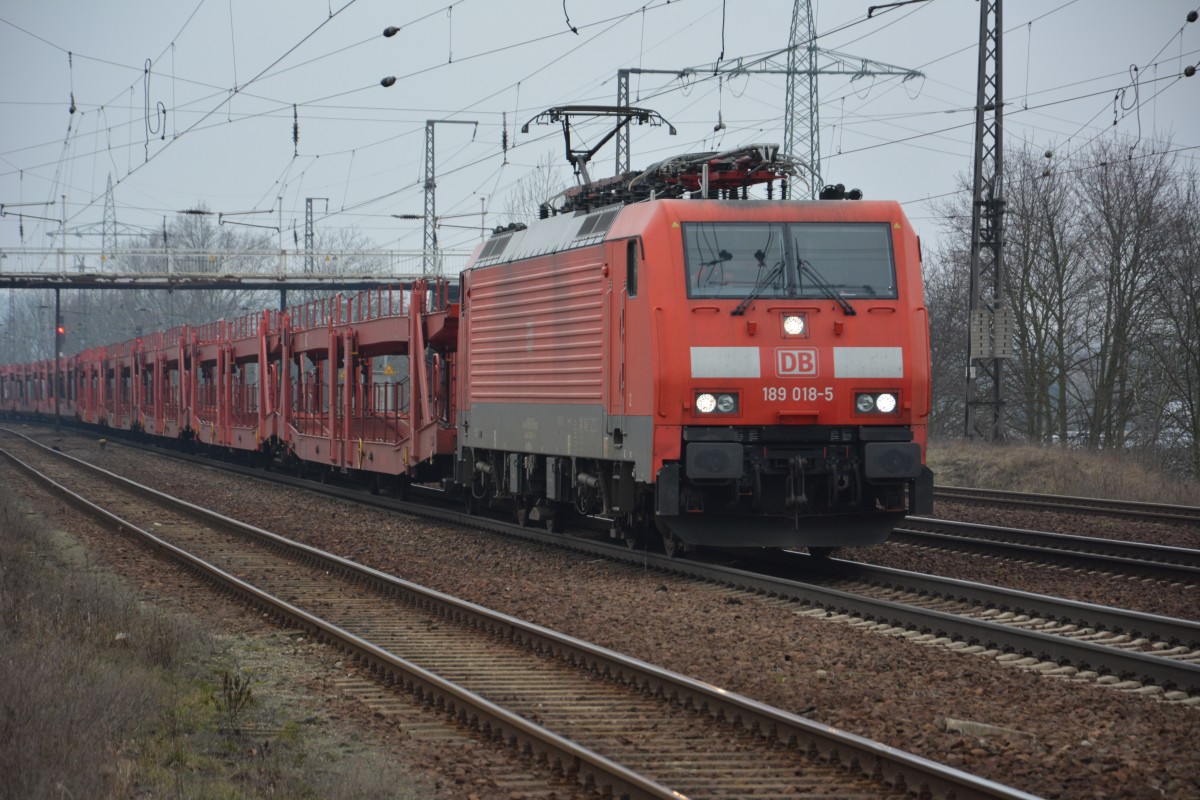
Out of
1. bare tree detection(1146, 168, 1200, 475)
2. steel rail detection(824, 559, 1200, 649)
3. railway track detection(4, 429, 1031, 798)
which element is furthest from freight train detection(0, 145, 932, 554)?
bare tree detection(1146, 168, 1200, 475)

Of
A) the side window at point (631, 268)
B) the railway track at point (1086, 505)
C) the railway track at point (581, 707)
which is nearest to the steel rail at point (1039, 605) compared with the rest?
the side window at point (631, 268)

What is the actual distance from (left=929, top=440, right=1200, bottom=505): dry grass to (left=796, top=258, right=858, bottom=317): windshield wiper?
401 inches

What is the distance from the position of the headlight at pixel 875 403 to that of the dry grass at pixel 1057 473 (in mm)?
9735

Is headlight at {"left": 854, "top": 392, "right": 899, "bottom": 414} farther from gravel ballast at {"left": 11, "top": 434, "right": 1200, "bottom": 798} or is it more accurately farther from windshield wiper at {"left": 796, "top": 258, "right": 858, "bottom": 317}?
gravel ballast at {"left": 11, "top": 434, "right": 1200, "bottom": 798}

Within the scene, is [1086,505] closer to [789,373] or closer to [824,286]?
[824,286]

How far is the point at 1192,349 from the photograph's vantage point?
29922 mm

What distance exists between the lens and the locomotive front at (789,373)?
1220cm

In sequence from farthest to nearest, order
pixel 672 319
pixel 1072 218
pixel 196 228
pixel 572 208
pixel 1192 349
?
pixel 196 228 → pixel 1072 218 → pixel 1192 349 → pixel 572 208 → pixel 672 319

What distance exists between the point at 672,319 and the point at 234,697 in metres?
5.82

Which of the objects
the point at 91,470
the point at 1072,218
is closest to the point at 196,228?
the point at 91,470

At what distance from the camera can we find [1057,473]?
2381cm

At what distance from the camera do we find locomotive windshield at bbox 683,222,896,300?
40.9ft

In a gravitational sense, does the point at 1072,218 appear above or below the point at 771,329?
above

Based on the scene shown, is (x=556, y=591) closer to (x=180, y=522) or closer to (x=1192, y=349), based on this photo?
(x=180, y=522)
